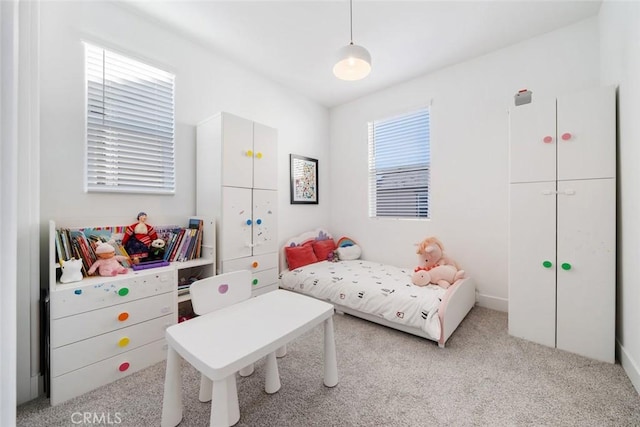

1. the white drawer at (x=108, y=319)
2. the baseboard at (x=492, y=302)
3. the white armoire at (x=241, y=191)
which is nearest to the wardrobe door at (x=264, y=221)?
the white armoire at (x=241, y=191)

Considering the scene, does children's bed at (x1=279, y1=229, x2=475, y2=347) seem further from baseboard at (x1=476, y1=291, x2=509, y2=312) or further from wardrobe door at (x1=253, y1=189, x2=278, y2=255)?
wardrobe door at (x1=253, y1=189, x2=278, y2=255)

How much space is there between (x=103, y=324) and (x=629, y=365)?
3.39m

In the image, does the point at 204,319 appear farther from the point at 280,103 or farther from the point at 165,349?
the point at 280,103

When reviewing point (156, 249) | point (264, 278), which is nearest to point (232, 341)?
point (156, 249)

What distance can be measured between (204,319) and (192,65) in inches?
95.5

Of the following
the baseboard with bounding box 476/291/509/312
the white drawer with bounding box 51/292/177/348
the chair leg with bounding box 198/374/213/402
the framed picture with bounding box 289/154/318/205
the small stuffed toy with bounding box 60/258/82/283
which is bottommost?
the chair leg with bounding box 198/374/213/402

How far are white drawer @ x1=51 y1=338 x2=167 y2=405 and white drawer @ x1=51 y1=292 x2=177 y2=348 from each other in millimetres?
197

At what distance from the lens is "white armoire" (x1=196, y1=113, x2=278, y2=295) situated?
2285 millimetres

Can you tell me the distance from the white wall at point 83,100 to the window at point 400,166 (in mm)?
1518

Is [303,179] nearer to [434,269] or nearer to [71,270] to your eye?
[434,269]

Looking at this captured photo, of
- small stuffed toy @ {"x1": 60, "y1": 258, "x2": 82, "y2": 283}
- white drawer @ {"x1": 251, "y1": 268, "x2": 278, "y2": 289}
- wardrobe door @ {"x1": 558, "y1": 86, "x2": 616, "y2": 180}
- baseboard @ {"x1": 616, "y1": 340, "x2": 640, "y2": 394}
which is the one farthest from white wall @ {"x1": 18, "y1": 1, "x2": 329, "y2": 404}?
baseboard @ {"x1": 616, "y1": 340, "x2": 640, "y2": 394}

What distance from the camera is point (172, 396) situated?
1291mm

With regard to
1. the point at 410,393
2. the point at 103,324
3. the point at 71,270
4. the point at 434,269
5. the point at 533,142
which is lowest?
the point at 410,393

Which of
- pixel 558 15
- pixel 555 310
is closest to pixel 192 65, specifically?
pixel 558 15
